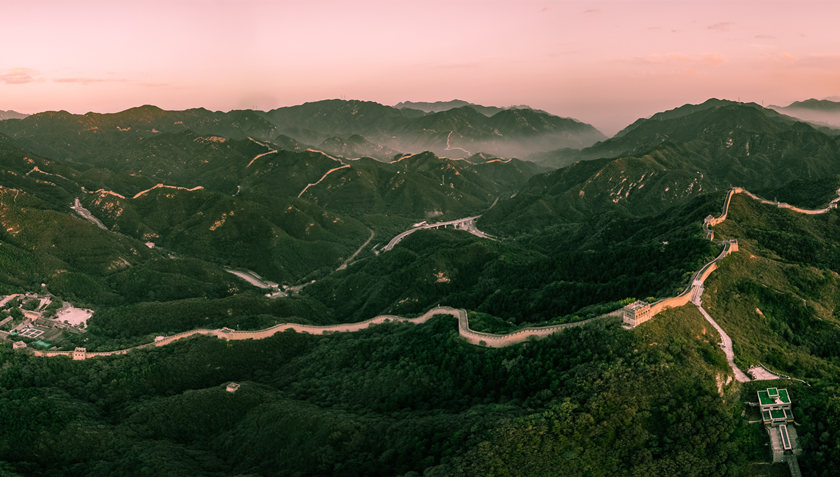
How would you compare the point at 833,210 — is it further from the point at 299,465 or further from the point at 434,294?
the point at 299,465

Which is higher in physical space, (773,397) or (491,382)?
(773,397)

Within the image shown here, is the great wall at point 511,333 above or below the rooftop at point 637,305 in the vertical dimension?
below

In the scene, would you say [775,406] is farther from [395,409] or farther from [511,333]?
[395,409]

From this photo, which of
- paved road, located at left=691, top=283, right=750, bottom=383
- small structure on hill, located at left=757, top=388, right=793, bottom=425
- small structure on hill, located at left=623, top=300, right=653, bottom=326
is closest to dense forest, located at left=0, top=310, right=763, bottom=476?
small structure on hill, located at left=623, top=300, right=653, bottom=326

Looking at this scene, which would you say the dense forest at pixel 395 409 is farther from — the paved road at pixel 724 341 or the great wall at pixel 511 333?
the great wall at pixel 511 333

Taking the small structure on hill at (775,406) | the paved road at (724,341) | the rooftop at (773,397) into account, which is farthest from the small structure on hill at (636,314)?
the small structure on hill at (775,406)

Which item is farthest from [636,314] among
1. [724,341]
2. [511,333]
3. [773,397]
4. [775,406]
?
[511,333]
